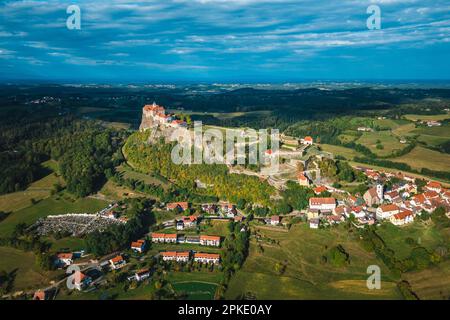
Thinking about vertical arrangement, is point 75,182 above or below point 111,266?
above

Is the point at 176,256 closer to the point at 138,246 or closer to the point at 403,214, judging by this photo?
the point at 138,246

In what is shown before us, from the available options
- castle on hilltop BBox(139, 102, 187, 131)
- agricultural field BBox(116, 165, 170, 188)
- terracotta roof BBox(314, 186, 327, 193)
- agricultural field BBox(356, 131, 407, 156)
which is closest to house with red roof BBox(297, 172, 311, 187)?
terracotta roof BBox(314, 186, 327, 193)

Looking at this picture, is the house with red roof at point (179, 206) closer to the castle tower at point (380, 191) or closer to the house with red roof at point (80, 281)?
the house with red roof at point (80, 281)

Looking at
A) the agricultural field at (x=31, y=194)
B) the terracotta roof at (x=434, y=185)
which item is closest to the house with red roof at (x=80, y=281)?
the agricultural field at (x=31, y=194)

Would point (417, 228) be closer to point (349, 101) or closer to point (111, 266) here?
point (111, 266)

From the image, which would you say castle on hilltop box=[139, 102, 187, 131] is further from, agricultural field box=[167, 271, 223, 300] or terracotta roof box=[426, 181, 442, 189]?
terracotta roof box=[426, 181, 442, 189]

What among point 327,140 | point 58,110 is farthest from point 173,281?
point 58,110
